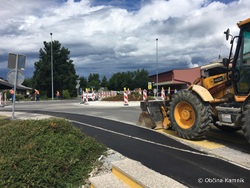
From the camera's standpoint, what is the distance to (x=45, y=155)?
17.3ft

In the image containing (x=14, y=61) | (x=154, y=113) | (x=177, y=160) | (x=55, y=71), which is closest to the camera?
(x=177, y=160)

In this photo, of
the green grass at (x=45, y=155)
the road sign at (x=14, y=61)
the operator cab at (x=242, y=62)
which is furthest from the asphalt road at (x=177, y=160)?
the road sign at (x=14, y=61)

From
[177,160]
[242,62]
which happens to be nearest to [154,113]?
[242,62]

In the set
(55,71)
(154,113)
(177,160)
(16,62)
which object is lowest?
(177,160)

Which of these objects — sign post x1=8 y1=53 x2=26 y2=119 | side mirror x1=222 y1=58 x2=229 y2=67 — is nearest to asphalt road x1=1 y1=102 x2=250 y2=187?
side mirror x1=222 y1=58 x2=229 y2=67

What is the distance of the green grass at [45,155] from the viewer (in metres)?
4.64

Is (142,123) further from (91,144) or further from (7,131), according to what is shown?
(7,131)

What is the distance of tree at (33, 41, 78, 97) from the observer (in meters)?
50.0

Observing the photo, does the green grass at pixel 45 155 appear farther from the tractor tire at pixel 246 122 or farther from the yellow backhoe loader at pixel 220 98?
the tractor tire at pixel 246 122

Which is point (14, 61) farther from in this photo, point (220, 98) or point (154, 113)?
point (220, 98)

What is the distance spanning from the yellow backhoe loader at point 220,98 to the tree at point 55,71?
1754 inches

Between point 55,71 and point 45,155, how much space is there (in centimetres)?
4723

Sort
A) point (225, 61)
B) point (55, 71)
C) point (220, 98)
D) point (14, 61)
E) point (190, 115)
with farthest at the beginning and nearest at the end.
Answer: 1. point (55, 71)
2. point (14, 61)
3. point (190, 115)
4. point (220, 98)
5. point (225, 61)

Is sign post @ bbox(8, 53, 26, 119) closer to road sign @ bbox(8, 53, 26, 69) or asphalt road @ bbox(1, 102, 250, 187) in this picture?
road sign @ bbox(8, 53, 26, 69)
